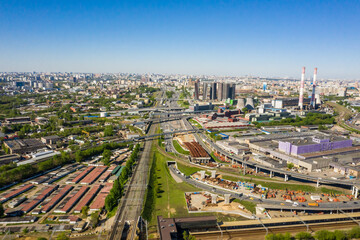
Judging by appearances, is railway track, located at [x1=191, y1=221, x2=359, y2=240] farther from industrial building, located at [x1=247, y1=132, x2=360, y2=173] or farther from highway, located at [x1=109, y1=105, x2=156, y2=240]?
industrial building, located at [x1=247, y1=132, x2=360, y2=173]

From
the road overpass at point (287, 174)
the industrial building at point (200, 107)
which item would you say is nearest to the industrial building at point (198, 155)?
the road overpass at point (287, 174)

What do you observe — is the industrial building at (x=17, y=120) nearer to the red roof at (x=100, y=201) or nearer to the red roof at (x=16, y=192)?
the red roof at (x=16, y=192)

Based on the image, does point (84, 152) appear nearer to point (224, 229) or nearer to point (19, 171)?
point (19, 171)

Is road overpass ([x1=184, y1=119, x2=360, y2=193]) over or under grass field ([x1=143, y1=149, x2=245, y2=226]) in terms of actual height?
over

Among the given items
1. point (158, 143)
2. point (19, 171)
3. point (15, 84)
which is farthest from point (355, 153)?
point (15, 84)

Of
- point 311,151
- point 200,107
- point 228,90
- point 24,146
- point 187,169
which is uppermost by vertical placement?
point 228,90

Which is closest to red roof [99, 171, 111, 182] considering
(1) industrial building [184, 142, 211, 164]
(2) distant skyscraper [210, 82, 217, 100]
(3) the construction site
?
(3) the construction site

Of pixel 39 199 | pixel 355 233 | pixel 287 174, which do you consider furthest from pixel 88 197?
pixel 355 233

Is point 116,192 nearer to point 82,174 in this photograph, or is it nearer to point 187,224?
point 187,224
